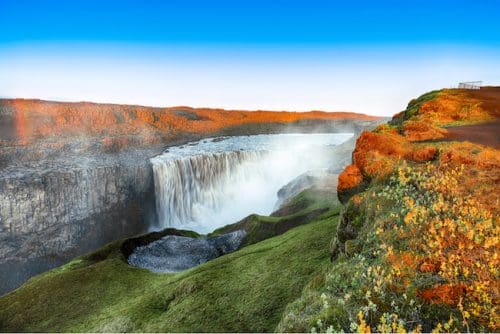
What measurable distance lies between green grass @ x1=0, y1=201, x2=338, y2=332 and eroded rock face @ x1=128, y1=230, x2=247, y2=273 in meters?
2.98

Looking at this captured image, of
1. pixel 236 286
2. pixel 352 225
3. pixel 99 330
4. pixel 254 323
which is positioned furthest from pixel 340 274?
pixel 99 330

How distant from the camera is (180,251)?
785 inches

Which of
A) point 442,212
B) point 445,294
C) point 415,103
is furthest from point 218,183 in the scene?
point 445,294

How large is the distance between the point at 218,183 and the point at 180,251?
28.5 metres

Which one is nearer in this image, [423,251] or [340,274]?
[423,251]

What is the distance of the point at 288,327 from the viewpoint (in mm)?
5992

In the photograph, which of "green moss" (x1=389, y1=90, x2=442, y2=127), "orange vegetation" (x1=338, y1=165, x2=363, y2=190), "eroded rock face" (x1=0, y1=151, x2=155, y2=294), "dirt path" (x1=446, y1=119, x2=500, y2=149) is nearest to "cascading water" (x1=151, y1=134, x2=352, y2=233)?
"eroded rock face" (x1=0, y1=151, x2=155, y2=294)

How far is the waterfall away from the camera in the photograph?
43125mm

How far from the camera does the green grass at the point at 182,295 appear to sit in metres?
8.79

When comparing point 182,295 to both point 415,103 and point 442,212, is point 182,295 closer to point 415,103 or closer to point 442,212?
point 442,212

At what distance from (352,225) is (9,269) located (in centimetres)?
3490

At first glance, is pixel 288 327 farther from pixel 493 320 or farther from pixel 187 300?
pixel 187 300

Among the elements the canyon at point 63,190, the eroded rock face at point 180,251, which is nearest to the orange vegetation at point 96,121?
the canyon at point 63,190

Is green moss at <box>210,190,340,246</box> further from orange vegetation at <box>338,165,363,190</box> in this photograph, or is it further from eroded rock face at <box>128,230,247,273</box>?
orange vegetation at <box>338,165,363,190</box>
